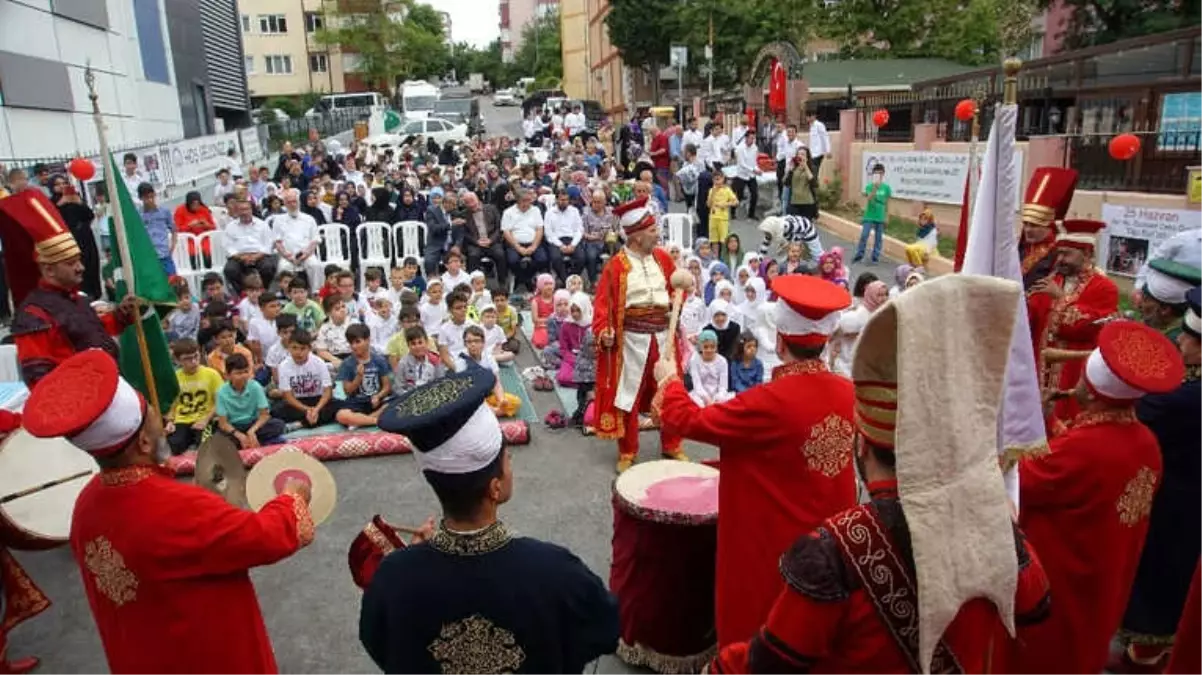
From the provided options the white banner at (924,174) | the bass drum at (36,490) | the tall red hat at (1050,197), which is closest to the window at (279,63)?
the white banner at (924,174)

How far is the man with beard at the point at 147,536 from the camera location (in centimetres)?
256

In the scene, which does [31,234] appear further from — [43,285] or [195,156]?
[195,156]

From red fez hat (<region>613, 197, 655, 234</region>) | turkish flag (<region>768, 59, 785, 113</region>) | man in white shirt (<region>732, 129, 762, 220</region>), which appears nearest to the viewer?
red fez hat (<region>613, 197, 655, 234</region>)

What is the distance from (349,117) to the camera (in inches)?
1499

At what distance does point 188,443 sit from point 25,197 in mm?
2999

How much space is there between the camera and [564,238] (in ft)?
41.5

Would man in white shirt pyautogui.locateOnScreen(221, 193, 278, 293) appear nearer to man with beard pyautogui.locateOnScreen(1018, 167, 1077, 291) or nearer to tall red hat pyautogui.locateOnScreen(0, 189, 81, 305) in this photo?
tall red hat pyautogui.locateOnScreen(0, 189, 81, 305)

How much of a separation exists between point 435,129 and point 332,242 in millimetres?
21359

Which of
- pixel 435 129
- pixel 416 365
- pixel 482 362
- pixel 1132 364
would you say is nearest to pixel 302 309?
pixel 416 365

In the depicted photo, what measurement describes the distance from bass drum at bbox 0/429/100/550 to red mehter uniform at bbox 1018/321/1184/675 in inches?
162

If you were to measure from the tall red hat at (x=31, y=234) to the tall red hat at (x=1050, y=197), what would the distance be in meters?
5.42

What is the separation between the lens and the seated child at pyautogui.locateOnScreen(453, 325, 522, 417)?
309 inches

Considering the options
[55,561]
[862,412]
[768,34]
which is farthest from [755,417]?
[768,34]

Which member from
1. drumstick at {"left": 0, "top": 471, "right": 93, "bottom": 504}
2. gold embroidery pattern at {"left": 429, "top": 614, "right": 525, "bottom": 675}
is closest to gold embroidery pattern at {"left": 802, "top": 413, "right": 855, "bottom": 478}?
gold embroidery pattern at {"left": 429, "top": 614, "right": 525, "bottom": 675}
